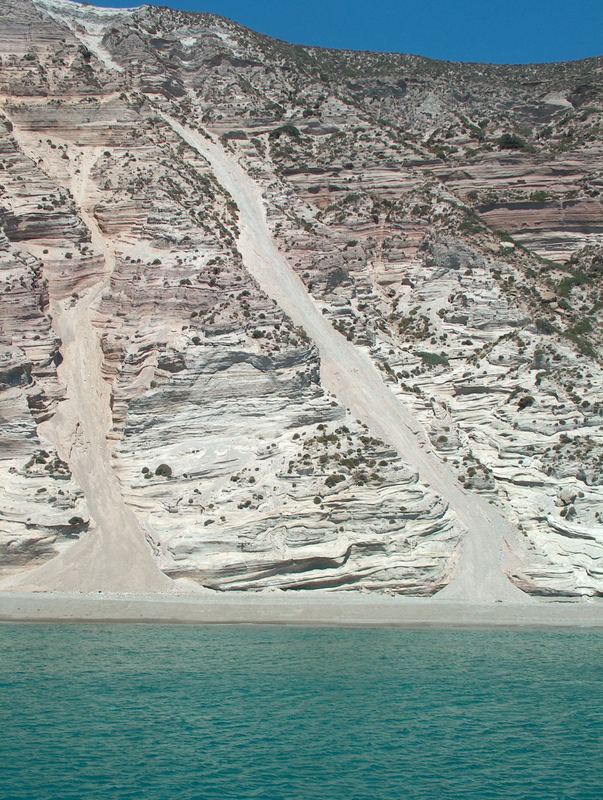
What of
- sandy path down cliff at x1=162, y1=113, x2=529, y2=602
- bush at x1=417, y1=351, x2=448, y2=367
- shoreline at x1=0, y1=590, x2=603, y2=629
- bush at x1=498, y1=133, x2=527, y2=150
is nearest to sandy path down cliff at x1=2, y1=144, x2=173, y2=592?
shoreline at x1=0, y1=590, x2=603, y2=629

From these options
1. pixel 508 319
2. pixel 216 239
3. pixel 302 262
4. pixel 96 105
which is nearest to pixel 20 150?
pixel 96 105

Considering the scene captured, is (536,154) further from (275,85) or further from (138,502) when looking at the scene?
(138,502)

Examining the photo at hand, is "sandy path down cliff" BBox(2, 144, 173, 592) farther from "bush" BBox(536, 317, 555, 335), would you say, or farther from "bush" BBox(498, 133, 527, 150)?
"bush" BBox(498, 133, 527, 150)

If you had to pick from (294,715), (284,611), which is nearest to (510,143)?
(284,611)

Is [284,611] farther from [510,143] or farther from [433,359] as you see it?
[510,143]

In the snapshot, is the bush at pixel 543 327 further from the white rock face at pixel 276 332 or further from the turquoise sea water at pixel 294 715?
the turquoise sea water at pixel 294 715

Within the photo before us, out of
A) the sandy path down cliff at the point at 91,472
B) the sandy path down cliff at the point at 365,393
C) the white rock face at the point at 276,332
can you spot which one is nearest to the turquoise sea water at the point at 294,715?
the sandy path down cliff at the point at 91,472
